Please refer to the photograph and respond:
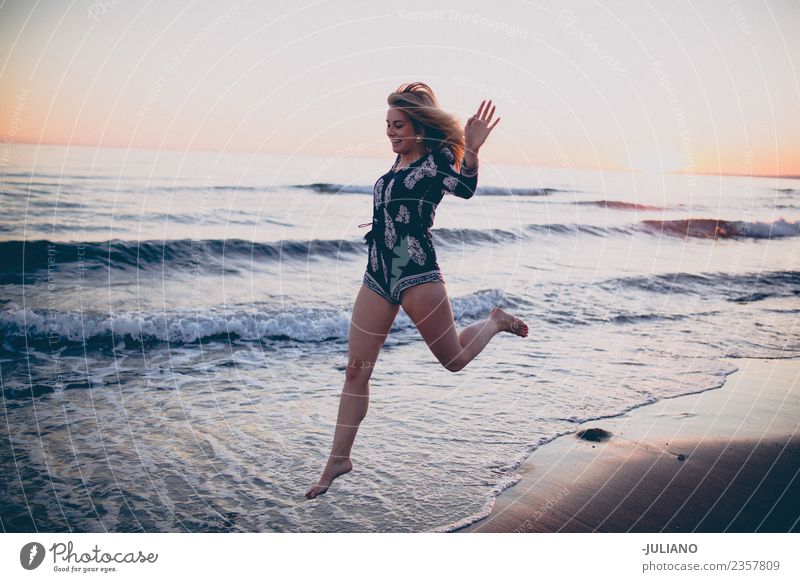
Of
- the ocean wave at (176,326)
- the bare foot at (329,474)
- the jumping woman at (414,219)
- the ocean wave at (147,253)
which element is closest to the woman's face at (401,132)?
the jumping woman at (414,219)

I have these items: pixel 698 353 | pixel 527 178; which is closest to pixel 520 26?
pixel 698 353

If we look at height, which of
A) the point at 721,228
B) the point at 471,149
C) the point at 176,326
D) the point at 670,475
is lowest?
the point at 670,475

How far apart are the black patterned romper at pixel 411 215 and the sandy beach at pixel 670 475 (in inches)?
59.1

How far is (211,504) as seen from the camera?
3.92 metres

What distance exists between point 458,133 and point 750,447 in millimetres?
3369

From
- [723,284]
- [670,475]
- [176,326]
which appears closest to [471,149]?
[670,475]

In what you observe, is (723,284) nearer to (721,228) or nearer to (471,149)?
(721,228)

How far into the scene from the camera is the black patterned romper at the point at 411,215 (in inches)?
138

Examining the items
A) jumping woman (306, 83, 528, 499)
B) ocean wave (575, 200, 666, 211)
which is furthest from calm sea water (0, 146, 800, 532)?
ocean wave (575, 200, 666, 211)

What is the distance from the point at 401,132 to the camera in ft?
11.8

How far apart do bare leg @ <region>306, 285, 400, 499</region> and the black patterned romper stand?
0.33 ft

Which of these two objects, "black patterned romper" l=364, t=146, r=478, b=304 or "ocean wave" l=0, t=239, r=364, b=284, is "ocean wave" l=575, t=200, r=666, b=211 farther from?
"black patterned romper" l=364, t=146, r=478, b=304

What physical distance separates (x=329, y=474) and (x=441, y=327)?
114cm
